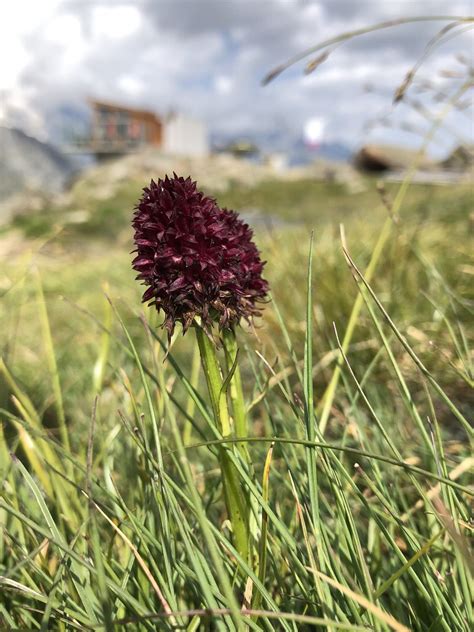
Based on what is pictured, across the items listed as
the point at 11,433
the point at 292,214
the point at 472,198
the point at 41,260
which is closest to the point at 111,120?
the point at 292,214

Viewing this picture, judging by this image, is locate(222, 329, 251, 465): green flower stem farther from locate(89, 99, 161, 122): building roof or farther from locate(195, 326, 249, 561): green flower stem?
locate(89, 99, 161, 122): building roof

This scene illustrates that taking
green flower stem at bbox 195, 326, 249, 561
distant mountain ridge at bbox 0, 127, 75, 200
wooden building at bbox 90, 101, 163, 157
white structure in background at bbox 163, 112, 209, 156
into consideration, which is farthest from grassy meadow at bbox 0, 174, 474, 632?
white structure in background at bbox 163, 112, 209, 156

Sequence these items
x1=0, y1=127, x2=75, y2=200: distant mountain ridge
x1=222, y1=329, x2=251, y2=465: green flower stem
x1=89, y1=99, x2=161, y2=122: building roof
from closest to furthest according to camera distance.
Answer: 1. x1=222, y1=329, x2=251, y2=465: green flower stem
2. x1=0, y1=127, x2=75, y2=200: distant mountain ridge
3. x1=89, y1=99, x2=161, y2=122: building roof

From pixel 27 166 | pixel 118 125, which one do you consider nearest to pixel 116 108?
pixel 118 125

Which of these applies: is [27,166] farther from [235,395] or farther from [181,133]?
[235,395]

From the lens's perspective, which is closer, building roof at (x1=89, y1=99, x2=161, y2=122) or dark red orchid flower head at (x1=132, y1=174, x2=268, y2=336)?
dark red orchid flower head at (x1=132, y1=174, x2=268, y2=336)

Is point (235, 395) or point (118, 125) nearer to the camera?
point (235, 395)

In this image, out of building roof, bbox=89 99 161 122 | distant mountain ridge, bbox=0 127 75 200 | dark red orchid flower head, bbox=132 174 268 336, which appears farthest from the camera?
building roof, bbox=89 99 161 122
